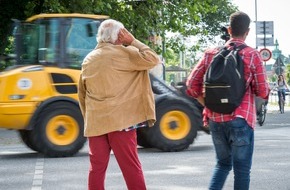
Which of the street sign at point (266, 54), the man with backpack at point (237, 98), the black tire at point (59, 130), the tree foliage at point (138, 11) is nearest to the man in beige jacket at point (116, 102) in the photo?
the man with backpack at point (237, 98)

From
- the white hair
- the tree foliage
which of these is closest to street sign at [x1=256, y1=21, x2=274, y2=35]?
the tree foliage

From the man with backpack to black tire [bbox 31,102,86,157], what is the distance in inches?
267

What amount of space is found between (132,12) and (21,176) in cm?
1441

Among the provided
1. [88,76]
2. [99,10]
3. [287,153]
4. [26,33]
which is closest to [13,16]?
[99,10]

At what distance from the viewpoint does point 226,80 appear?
5.64 meters

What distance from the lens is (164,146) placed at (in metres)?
12.8

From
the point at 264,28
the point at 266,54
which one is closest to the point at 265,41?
the point at 264,28

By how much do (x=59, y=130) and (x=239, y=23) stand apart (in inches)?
281

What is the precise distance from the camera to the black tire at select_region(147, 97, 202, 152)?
1274 centimetres

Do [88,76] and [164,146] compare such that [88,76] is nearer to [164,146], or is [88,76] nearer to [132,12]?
[164,146]

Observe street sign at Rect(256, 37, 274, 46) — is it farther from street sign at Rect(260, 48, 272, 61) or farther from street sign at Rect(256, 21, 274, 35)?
street sign at Rect(260, 48, 272, 61)

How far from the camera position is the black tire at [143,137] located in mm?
12839

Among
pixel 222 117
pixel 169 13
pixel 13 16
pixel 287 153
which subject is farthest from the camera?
pixel 13 16

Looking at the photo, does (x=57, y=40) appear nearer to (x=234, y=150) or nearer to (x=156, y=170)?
(x=156, y=170)
